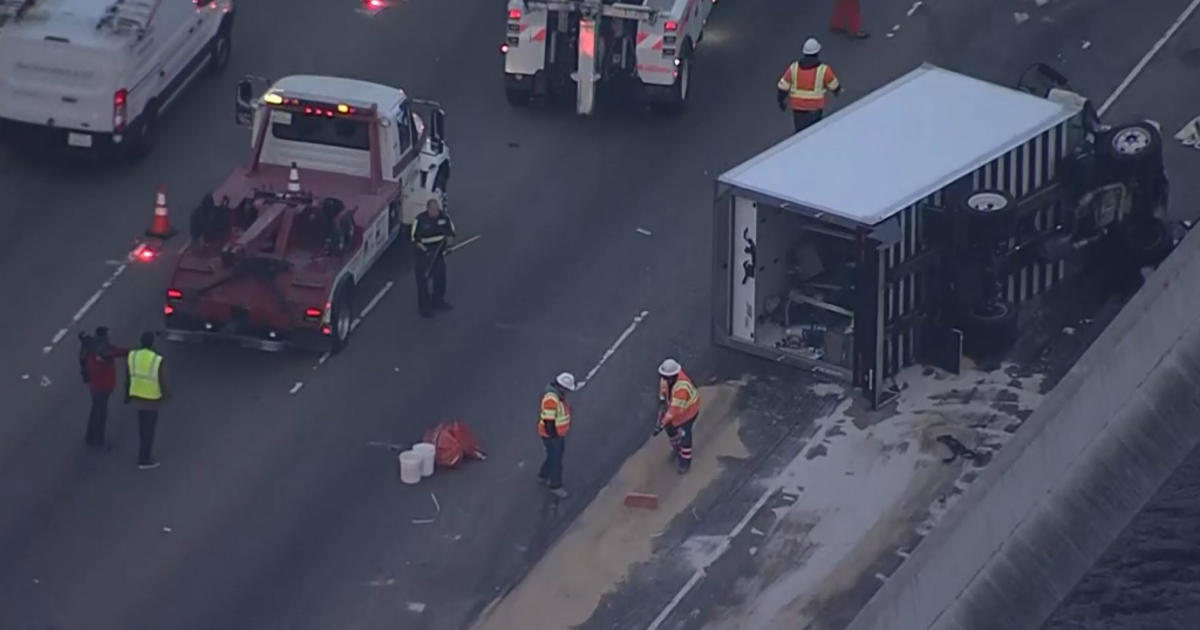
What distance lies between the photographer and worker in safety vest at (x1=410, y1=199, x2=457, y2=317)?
36.3 meters

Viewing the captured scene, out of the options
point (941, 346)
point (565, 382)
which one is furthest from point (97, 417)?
point (941, 346)

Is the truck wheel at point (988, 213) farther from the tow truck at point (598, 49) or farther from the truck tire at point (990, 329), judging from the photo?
the tow truck at point (598, 49)

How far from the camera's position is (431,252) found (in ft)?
120

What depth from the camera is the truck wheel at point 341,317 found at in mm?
35500

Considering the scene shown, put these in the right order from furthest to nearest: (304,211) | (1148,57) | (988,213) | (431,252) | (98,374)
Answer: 1. (1148,57)
2. (431,252)
3. (304,211)
4. (988,213)
5. (98,374)

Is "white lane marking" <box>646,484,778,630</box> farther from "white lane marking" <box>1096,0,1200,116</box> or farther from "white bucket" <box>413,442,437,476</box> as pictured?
"white lane marking" <box>1096,0,1200,116</box>

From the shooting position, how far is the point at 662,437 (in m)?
34.5

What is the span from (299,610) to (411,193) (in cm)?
831

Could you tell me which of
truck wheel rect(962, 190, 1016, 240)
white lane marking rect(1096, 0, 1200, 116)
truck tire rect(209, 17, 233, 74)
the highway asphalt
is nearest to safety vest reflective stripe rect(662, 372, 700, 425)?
the highway asphalt

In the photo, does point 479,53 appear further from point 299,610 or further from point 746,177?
point 299,610

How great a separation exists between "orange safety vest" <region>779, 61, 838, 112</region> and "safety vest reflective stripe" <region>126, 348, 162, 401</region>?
999 cm

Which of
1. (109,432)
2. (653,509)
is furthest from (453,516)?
(109,432)

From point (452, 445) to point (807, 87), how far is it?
805 centimetres

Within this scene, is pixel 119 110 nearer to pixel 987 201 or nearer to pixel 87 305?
pixel 87 305
